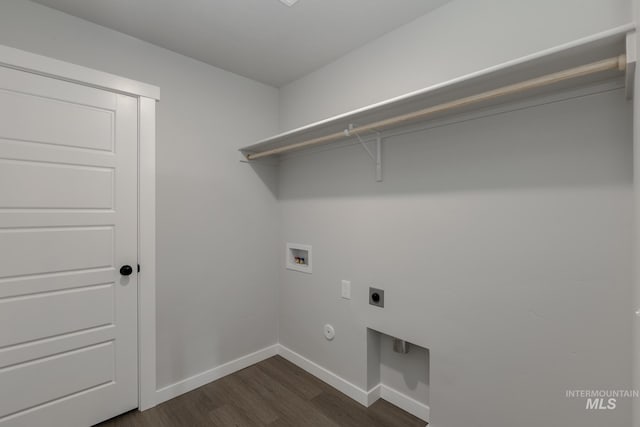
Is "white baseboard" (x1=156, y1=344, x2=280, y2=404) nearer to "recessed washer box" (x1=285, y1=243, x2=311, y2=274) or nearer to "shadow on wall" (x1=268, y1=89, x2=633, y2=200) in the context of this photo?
"recessed washer box" (x1=285, y1=243, x2=311, y2=274)

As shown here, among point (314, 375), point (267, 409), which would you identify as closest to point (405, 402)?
point (314, 375)

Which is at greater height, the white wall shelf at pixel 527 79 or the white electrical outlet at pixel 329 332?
the white wall shelf at pixel 527 79

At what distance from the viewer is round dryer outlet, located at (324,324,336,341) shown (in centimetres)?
222

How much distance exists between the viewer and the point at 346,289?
2.12 m

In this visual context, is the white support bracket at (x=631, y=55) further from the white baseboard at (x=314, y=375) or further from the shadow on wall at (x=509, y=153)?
the white baseboard at (x=314, y=375)

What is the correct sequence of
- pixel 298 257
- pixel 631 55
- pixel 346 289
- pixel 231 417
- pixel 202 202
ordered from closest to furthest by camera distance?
pixel 631 55, pixel 231 417, pixel 346 289, pixel 202 202, pixel 298 257

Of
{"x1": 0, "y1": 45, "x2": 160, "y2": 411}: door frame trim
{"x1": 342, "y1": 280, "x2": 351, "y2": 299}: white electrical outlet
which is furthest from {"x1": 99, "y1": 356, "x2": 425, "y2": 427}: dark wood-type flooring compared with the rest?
{"x1": 342, "y1": 280, "x2": 351, "y2": 299}: white electrical outlet

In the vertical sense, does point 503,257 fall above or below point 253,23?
below

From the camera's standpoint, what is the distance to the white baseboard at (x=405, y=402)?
1819 mm

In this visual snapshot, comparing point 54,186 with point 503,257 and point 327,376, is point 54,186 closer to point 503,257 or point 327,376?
point 327,376

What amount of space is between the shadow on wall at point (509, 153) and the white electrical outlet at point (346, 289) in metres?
0.64

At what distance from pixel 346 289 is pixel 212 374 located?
1.26 m

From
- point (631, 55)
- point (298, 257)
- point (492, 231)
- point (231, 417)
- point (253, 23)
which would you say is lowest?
point (231, 417)

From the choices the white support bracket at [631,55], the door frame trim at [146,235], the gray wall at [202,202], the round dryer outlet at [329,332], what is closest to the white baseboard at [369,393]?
the round dryer outlet at [329,332]
